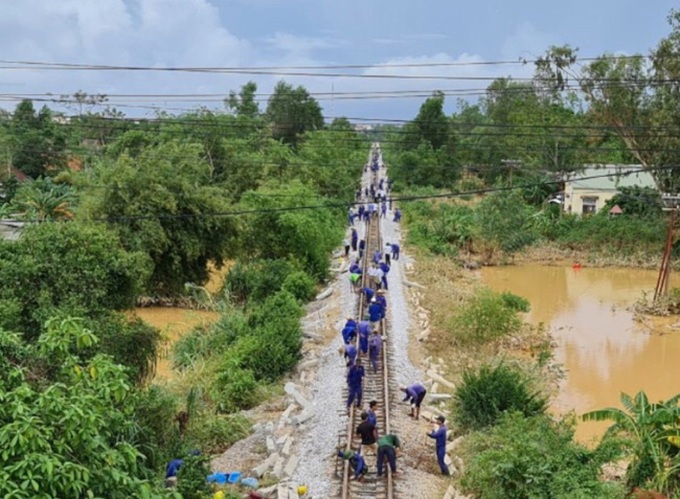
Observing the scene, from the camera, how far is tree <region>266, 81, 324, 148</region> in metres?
73.6

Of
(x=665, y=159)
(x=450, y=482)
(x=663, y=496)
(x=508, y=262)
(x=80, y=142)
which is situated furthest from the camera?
(x=80, y=142)

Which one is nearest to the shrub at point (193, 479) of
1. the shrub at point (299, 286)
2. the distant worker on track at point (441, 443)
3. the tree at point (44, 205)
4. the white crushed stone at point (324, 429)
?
the white crushed stone at point (324, 429)

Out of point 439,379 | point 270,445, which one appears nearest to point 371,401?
point 270,445

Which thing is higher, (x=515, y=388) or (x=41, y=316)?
(x=41, y=316)

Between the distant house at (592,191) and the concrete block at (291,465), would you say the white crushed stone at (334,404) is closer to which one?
the concrete block at (291,465)

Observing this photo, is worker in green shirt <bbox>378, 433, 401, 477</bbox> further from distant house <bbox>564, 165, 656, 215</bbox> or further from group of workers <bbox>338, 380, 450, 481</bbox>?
distant house <bbox>564, 165, 656, 215</bbox>

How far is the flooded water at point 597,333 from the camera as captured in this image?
2027 centimetres

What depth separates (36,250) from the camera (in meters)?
13.9

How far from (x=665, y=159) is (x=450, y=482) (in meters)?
29.1

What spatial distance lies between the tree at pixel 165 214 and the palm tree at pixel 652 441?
16.1 metres

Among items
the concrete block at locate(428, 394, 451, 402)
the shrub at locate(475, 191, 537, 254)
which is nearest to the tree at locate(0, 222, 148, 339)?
the concrete block at locate(428, 394, 451, 402)

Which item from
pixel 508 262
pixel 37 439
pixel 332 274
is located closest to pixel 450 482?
pixel 37 439

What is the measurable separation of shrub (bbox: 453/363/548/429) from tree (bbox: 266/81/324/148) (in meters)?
60.1

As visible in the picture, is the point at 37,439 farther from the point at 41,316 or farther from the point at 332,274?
the point at 332,274
